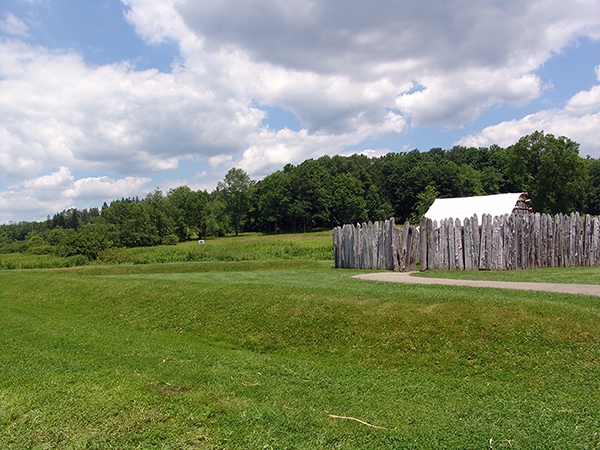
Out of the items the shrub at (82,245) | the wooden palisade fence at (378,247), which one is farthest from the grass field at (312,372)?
the shrub at (82,245)

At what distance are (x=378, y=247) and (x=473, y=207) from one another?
1066 centimetres

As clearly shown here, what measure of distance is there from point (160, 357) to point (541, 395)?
6069mm

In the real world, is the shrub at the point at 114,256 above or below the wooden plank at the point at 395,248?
below

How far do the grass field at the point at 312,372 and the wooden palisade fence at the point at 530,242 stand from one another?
252 inches

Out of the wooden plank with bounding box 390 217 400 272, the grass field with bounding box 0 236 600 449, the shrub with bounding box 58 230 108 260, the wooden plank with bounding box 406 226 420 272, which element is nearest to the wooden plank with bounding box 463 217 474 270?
the wooden plank with bounding box 406 226 420 272

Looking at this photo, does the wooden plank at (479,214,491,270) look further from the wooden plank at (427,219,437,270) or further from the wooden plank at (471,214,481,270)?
the wooden plank at (427,219,437,270)

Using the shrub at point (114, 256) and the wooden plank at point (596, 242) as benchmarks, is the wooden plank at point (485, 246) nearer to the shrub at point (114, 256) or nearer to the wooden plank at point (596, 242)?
the wooden plank at point (596, 242)

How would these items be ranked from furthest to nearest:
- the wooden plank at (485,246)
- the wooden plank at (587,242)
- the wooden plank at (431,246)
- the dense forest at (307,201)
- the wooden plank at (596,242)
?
the dense forest at (307,201)
the wooden plank at (431,246)
the wooden plank at (485,246)
the wooden plank at (587,242)
the wooden plank at (596,242)

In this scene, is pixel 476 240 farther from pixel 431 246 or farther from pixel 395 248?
pixel 395 248

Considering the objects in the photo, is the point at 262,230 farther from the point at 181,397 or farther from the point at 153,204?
the point at 181,397

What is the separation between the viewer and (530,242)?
1470cm

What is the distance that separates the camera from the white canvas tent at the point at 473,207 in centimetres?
2330

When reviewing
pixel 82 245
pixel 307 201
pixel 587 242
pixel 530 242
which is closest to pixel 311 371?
pixel 530 242

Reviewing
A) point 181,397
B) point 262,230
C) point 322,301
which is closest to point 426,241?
point 322,301
